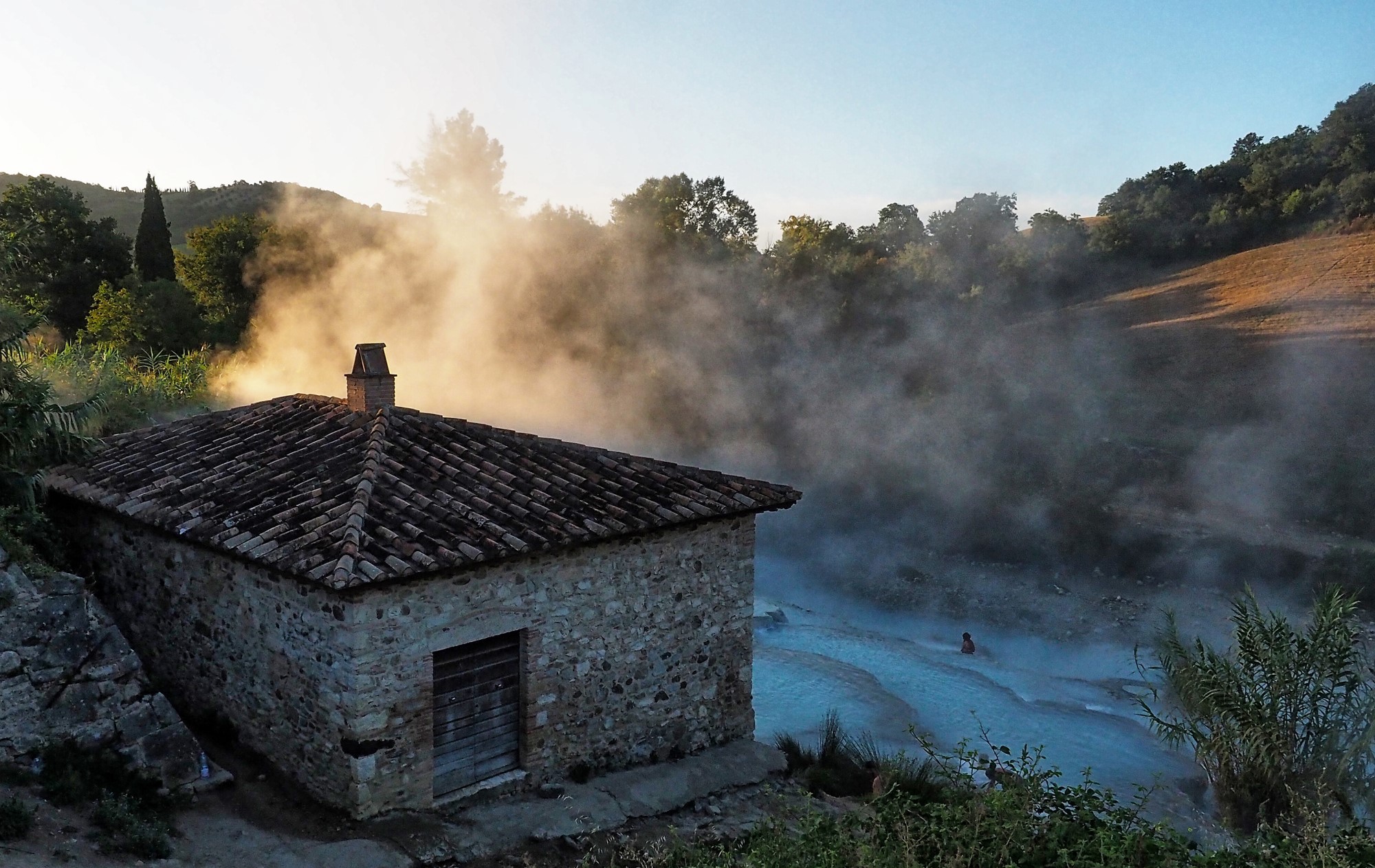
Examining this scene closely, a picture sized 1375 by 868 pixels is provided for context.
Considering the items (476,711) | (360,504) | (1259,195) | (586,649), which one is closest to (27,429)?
(360,504)

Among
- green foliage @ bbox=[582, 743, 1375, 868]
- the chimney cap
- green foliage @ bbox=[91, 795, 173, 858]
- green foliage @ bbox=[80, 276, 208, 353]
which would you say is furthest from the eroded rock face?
green foliage @ bbox=[80, 276, 208, 353]

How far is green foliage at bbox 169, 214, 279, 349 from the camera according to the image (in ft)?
81.8

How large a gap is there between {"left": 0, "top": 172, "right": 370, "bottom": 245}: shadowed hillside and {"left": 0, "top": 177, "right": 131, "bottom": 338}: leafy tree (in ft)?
59.3

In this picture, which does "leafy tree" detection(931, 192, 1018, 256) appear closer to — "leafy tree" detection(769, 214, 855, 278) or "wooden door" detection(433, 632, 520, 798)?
"leafy tree" detection(769, 214, 855, 278)

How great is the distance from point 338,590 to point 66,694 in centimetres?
231

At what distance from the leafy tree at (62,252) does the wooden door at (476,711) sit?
2125 centimetres

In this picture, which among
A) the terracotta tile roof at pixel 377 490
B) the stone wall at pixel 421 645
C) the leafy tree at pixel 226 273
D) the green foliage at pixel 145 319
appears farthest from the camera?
the leafy tree at pixel 226 273

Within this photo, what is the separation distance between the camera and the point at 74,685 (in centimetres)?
614

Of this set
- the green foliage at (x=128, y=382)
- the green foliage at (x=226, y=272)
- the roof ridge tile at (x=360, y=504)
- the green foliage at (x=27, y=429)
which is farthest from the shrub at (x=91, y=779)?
the green foliage at (x=226, y=272)

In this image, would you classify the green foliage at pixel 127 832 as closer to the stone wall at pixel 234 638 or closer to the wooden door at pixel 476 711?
the stone wall at pixel 234 638

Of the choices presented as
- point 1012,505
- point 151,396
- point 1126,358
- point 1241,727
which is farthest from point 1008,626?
point 151,396

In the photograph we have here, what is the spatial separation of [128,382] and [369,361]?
9.53 metres

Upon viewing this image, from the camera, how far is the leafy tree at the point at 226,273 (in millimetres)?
24938

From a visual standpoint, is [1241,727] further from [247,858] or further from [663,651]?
[247,858]
